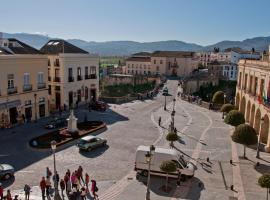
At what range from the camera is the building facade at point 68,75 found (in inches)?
1768

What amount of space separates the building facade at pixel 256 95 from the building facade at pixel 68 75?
23.1 m

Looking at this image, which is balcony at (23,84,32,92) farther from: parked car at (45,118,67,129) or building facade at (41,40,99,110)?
building facade at (41,40,99,110)

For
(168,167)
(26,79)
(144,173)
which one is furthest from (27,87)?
(168,167)

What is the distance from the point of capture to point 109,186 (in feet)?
68.1

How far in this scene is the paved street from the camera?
67.3 feet

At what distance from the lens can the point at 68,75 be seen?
45781 mm

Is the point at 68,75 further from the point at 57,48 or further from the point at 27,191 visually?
the point at 27,191

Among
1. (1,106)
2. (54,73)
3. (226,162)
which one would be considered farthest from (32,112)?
(226,162)

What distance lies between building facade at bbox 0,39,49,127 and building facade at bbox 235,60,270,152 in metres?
25.3

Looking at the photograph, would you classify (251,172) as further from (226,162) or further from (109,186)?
(109,186)

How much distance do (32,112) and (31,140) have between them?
9260mm

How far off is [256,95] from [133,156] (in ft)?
56.3

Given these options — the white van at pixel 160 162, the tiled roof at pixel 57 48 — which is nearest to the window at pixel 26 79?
the tiled roof at pixel 57 48

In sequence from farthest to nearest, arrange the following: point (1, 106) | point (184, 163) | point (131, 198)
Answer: point (1, 106) < point (184, 163) < point (131, 198)
